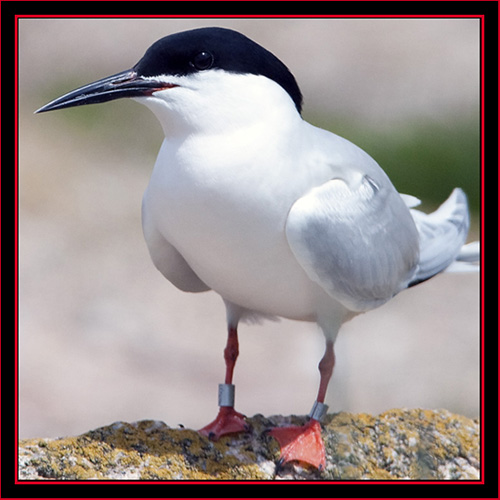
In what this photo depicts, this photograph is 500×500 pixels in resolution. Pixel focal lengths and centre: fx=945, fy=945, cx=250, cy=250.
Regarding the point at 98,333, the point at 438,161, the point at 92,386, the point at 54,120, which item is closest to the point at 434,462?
the point at 92,386

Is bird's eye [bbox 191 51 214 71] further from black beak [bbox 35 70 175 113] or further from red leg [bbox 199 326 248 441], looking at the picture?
red leg [bbox 199 326 248 441]

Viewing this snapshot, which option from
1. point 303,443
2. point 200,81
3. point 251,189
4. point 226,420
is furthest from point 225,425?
point 200,81

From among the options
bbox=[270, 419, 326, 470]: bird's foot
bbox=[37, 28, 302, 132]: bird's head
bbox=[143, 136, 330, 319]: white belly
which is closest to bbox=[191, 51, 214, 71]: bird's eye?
bbox=[37, 28, 302, 132]: bird's head

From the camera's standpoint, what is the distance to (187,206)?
3.66 m

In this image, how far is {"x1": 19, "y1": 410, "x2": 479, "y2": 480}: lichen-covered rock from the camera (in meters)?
3.66

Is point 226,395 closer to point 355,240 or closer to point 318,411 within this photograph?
point 318,411

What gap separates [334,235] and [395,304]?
18.3 feet

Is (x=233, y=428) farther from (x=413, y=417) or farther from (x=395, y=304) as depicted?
(x=395, y=304)

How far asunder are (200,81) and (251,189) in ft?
1.51

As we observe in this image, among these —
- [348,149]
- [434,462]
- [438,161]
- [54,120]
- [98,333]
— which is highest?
[54,120]

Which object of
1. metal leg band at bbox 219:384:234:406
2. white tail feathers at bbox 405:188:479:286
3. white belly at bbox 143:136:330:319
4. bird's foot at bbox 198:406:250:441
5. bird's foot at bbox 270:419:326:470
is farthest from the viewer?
white tail feathers at bbox 405:188:479:286

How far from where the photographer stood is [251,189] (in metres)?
3.59

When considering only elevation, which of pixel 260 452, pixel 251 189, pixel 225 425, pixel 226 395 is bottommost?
pixel 260 452

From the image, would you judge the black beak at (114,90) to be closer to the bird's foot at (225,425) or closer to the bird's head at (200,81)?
the bird's head at (200,81)
